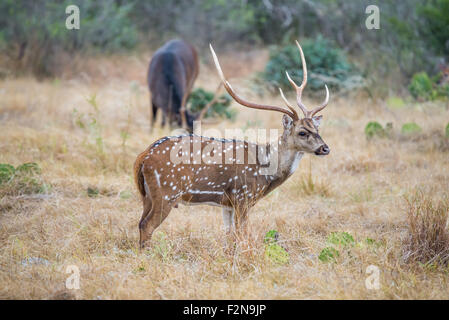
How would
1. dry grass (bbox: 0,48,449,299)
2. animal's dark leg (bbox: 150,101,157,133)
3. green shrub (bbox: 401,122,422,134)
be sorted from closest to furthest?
dry grass (bbox: 0,48,449,299) < green shrub (bbox: 401,122,422,134) < animal's dark leg (bbox: 150,101,157,133)

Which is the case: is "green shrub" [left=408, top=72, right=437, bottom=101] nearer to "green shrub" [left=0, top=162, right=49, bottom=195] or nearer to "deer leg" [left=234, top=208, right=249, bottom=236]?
"deer leg" [left=234, top=208, right=249, bottom=236]

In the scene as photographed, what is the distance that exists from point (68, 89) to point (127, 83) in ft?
5.66

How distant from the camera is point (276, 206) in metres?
5.59

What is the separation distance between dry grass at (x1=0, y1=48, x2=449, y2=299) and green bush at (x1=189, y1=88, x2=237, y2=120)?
0.25 meters

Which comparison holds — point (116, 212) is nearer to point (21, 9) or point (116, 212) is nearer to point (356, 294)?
point (356, 294)

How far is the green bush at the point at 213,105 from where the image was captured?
8.90m

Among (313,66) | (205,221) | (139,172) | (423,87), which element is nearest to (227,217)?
(205,221)

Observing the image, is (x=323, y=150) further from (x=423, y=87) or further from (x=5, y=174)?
(x=423, y=87)

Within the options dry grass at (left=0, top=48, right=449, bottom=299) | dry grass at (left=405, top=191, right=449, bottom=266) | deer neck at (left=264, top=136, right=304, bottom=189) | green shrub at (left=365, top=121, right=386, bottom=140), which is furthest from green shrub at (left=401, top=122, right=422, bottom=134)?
dry grass at (left=405, top=191, right=449, bottom=266)

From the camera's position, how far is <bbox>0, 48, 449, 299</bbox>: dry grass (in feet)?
11.9

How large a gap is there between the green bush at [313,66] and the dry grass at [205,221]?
3.09ft

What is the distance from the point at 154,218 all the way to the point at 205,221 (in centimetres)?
100
